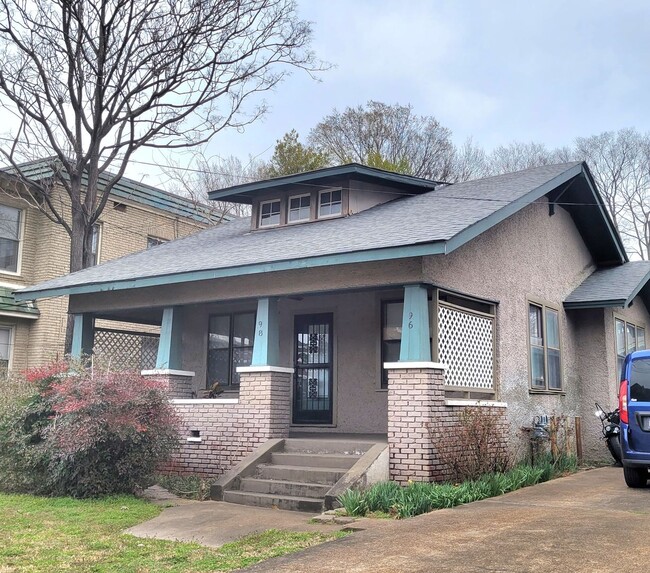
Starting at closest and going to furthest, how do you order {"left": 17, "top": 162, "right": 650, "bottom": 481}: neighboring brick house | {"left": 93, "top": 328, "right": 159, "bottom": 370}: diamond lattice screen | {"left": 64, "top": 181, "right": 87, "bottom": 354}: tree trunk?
{"left": 17, "top": 162, "right": 650, "bottom": 481}: neighboring brick house, {"left": 93, "top": 328, "right": 159, "bottom": 370}: diamond lattice screen, {"left": 64, "top": 181, "right": 87, "bottom": 354}: tree trunk

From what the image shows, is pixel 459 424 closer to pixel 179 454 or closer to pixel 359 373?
pixel 359 373

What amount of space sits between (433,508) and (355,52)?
12975 mm

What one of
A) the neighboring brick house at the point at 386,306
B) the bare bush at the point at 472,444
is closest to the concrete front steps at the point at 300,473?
the neighboring brick house at the point at 386,306

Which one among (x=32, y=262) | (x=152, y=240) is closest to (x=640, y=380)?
(x=32, y=262)

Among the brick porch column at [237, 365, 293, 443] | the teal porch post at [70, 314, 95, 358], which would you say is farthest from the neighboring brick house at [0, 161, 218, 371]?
the brick porch column at [237, 365, 293, 443]

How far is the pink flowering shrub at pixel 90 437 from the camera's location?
9453 millimetres

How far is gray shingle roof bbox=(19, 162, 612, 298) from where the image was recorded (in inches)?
392

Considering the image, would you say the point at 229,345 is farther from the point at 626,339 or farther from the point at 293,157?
the point at 293,157

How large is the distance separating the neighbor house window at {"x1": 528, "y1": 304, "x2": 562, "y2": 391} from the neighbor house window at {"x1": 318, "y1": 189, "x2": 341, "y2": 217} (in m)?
3.99

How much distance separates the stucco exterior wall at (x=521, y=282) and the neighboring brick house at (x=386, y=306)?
0.04 metres

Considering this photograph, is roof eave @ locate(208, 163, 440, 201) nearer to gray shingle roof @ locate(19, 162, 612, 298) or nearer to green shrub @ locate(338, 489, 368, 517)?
gray shingle roof @ locate(19, 162, 612, 298)

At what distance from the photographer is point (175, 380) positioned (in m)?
12.3

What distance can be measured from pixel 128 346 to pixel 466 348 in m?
8.28

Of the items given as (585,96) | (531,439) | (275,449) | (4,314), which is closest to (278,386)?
(275,449)
